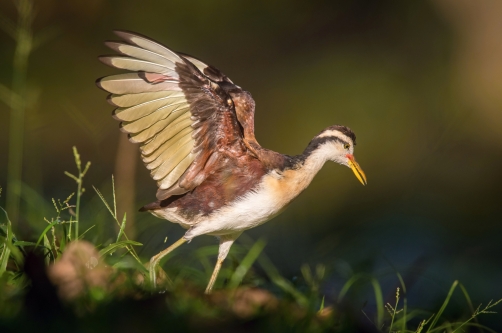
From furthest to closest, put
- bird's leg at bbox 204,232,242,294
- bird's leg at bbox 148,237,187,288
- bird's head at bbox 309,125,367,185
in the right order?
1. bird's head at bbox 309,125,367,185
2. bird's leg at bbox 204,232,242,294
3. bird's leg at bbox 148,237,187,288

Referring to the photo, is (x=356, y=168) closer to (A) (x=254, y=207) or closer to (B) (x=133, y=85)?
(A) (x=254, y=207)

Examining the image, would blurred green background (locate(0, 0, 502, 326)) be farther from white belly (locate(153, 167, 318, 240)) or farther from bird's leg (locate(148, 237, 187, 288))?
bird's leg (locate(148, 237, 187, 288))

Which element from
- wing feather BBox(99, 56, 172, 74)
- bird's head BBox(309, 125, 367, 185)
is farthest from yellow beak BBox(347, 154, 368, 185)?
wing feather BBox(99, 56, 172, 74)

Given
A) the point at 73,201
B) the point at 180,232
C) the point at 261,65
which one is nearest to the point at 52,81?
the point at 261,65

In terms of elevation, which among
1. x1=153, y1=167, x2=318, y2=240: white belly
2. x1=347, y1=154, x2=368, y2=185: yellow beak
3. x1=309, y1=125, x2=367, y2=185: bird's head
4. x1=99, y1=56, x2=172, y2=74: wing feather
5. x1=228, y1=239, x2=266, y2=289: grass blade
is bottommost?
x1=228, y1=239, x2=266, y2=289: grass blade

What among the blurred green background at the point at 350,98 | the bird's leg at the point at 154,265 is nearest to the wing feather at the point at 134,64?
the bird's leg at the point at 154,265

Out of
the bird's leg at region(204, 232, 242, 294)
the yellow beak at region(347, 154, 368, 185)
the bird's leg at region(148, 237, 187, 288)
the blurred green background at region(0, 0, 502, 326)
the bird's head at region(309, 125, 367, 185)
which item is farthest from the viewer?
the blurred green background at region(0, 0, 502, 326)

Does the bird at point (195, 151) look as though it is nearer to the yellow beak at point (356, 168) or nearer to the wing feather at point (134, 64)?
the wing feather at point (134, 64)

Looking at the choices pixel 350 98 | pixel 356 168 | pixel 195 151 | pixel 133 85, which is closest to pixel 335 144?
pixel 356 168
